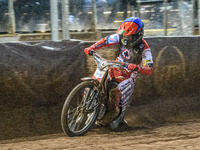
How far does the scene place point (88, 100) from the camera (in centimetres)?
526

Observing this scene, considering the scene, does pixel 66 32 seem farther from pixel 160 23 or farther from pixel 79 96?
pixel 160 23

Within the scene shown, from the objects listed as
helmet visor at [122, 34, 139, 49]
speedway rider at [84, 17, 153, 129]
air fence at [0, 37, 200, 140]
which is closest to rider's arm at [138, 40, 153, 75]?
speedway rider at [84, 17, 153, 129]

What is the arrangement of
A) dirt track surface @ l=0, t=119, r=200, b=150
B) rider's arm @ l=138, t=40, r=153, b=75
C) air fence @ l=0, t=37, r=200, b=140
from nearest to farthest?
dirt track surface @ l=0, t=119, r=200, b=150 < rider's arm @ l=138, t=40, r=153, b=75 < air fence @ l=0, t=37, r=200, b=140

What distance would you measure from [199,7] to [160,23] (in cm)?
121

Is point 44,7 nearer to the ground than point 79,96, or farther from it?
farther from it

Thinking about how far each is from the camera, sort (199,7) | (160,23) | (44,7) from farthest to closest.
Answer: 1. (160,23)
2. (199,7)
3. (44,7)

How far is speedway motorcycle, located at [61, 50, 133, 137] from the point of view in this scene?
5.09 m

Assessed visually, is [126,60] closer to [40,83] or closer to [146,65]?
[146,65]

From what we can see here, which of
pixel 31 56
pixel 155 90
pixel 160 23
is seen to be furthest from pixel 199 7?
pixel 31 56

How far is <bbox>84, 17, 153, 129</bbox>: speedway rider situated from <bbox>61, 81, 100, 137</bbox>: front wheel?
481mm

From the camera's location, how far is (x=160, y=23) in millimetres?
10000

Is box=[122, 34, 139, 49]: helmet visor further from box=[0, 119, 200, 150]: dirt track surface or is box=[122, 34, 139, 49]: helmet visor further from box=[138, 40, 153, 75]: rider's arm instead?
box=[0, 119, 200, 150]: dirt track surface

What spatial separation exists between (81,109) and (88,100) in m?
0.18

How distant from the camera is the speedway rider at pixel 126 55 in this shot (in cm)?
569
